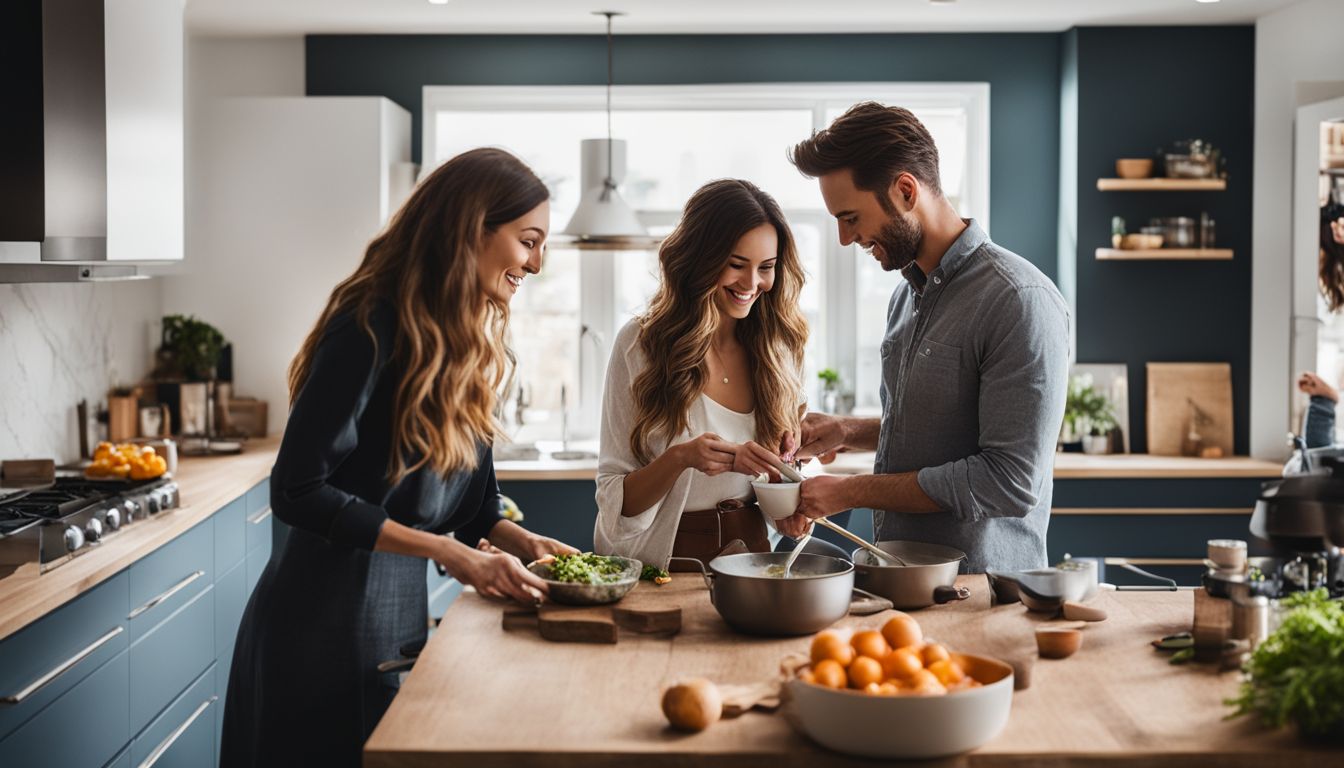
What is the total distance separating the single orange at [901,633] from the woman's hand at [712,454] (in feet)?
2.30

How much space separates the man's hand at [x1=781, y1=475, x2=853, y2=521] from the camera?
2.34 metres

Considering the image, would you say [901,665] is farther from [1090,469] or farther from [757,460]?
[1090,469]

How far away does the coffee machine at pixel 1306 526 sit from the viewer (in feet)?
6.59

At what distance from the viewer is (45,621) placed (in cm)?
263

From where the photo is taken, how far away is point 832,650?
1669 mm

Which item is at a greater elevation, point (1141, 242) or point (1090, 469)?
point (1141, 242)

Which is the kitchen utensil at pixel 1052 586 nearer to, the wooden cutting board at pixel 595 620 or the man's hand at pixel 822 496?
the man's hand at pixel 822 496

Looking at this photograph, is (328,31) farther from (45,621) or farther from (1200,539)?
(1200,539)

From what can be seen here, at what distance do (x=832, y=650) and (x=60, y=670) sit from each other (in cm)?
186

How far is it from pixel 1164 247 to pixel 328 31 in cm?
360

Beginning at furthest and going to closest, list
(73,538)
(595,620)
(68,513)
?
(68,513), (73,538), (595,620)

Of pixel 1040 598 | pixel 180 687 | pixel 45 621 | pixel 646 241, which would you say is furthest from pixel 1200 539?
pixel 45 621

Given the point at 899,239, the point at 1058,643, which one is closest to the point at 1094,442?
the point at 899,239

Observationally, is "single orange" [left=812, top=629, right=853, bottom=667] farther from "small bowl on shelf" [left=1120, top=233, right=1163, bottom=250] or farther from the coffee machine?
"small bowl on shelf" [left=1120, top=233, right=1163, bottom=250]
